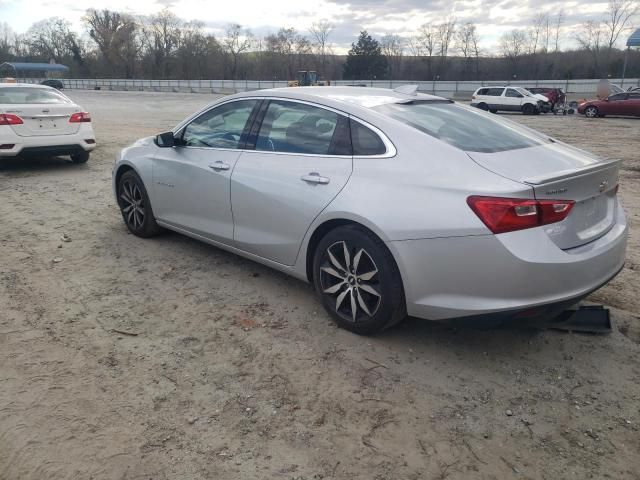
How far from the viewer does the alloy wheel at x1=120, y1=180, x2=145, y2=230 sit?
18.2ft

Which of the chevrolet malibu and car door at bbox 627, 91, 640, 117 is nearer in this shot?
the chevrolet malibu

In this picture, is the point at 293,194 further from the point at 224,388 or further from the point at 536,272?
the point at 536,272

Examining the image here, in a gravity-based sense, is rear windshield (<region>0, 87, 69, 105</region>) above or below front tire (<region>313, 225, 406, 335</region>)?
above

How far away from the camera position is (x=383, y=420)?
2811 millimetres

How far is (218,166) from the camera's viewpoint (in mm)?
4410

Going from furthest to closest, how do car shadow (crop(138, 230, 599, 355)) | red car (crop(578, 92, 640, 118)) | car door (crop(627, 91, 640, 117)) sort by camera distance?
red car (crop(578, 92, 640, 118)) → car door (crop(627, 91, 640, 117)) → car shadow (crop(138, 230, 599, 355))

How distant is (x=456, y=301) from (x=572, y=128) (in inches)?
817

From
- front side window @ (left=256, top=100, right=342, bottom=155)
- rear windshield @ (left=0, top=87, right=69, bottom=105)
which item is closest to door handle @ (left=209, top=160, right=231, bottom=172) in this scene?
front side window @ (left=256, top=100, right=342, bottom=155)

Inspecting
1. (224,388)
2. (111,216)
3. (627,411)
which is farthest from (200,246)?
(627,411)

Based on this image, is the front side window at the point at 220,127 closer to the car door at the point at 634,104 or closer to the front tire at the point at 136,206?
the front tire at the point at 136,206

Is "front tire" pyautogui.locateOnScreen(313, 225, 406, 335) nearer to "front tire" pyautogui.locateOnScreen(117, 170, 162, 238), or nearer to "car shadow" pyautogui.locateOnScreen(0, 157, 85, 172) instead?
"front tire" pyautogui.locateOnScreen(117, 170, 162, 238)

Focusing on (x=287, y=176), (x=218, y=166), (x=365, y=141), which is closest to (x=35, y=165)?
(x=218, y=166)

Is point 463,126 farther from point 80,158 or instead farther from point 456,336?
point 80,158

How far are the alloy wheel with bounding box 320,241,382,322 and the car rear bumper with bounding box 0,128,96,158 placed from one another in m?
7.42
